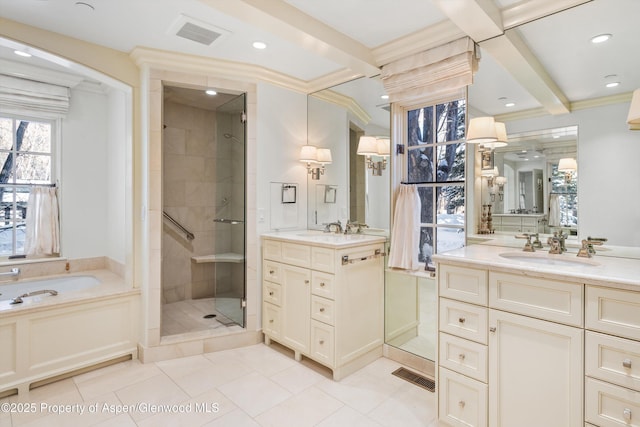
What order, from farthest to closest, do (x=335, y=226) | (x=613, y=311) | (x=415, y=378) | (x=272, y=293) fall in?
1. (x=335, y=226)
2. (x=272, y=293)
3. (x=415, y=378)
4. (x=613, y=311)

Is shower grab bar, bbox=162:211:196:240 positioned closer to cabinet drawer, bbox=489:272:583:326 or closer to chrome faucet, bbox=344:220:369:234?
chrome faucet, bbox=344:220:369:234

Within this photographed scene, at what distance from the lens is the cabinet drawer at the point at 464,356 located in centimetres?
171

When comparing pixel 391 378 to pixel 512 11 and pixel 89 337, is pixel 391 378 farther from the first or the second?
pixel 512 11

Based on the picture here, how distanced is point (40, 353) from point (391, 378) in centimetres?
257

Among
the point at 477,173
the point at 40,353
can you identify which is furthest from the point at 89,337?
the point at 477,173

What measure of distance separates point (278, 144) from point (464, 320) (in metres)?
2.27

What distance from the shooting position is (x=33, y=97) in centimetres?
322

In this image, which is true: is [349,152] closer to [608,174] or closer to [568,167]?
[568,167]

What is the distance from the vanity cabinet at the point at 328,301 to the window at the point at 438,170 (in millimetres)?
478

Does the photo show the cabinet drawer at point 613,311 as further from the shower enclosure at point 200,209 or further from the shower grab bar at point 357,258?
the shower enclosure at point 200,209

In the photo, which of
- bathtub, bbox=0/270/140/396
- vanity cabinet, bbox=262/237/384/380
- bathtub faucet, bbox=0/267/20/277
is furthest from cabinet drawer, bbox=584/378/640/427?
bathtub faucet, bbox=0/267/20/277

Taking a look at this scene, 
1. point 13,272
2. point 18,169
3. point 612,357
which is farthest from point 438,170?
point 18,169

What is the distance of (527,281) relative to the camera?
1562 millimetres

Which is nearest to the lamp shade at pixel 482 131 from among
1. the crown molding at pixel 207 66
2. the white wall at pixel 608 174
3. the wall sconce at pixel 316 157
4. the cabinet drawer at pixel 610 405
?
the white wall at pixel 608 174
